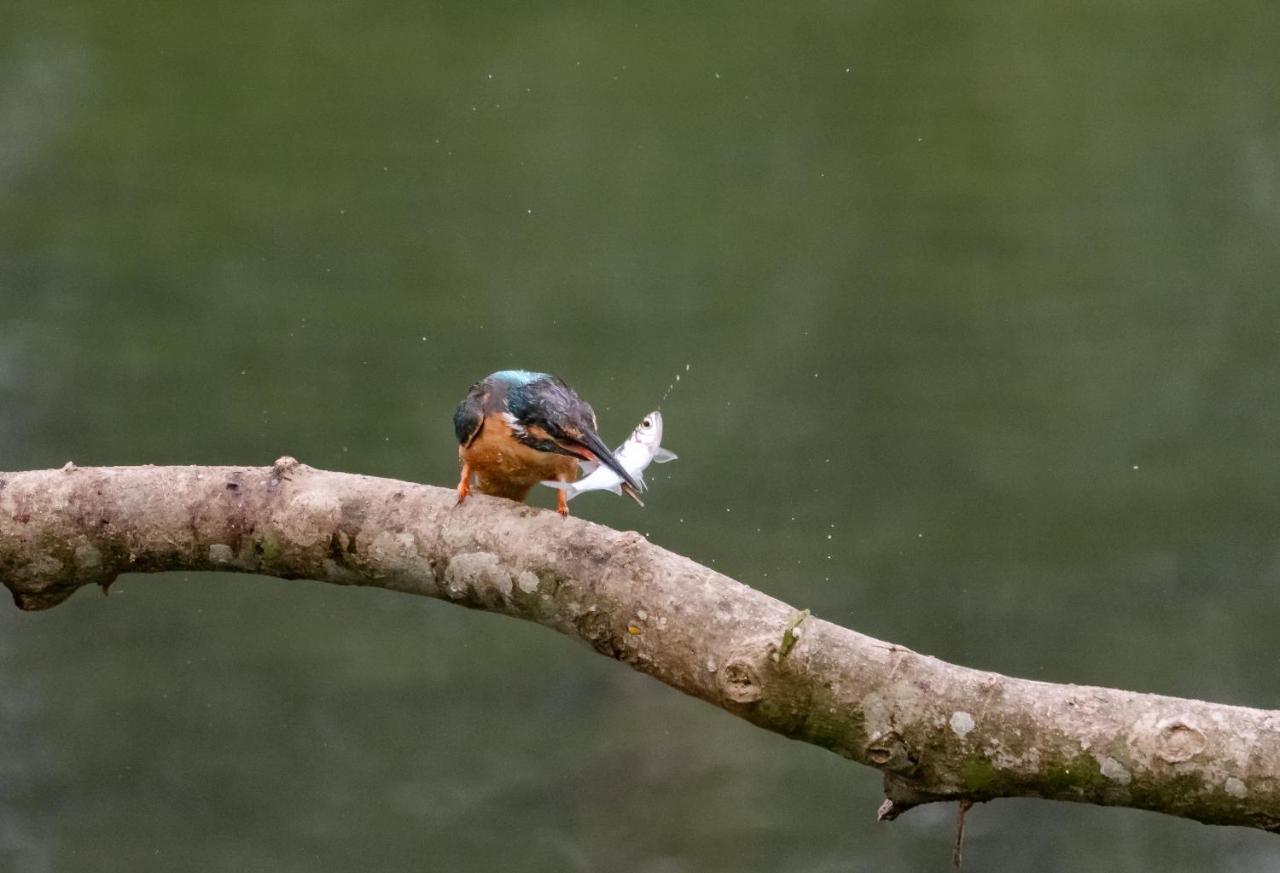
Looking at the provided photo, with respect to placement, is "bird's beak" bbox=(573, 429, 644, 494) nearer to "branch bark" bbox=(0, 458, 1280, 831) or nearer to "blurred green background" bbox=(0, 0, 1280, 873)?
"branch bark" bbox=(0, 458, 1280, 831)

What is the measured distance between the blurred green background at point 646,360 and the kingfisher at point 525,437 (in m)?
1.44

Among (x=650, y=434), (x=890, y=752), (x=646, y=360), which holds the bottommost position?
(x=890, y=752)

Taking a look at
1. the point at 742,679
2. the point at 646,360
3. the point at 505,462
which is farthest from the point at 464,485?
the point at 646,360

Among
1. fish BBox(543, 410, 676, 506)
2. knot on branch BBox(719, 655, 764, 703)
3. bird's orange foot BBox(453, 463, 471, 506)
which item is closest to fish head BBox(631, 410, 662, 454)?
fish BBox(543, 410, 676, 506)

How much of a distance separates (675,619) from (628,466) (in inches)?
18.2

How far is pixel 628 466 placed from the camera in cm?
180

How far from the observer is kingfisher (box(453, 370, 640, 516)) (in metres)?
Result: 1.64

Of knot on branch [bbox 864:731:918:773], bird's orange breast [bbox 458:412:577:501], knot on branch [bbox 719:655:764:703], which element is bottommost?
knot on branch [bbox 864:731:918:773]

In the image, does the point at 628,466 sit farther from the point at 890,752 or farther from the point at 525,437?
the point at 890,752

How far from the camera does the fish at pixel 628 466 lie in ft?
5.38

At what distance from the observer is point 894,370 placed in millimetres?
3152

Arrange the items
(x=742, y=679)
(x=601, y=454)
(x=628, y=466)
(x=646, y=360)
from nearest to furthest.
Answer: (x=742, y=679), (x=601, y=454), (x=628, y=466), (x=646, y=360)

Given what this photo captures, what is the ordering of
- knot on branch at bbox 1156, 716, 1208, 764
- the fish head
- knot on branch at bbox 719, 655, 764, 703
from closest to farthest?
knot on branch at bbox 1156, 716, 1208, 764 < knot on branch at bbox 719, 655, 764, 703 < the fish head

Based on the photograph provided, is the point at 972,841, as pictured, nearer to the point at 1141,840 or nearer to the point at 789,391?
the point at 1141,840
